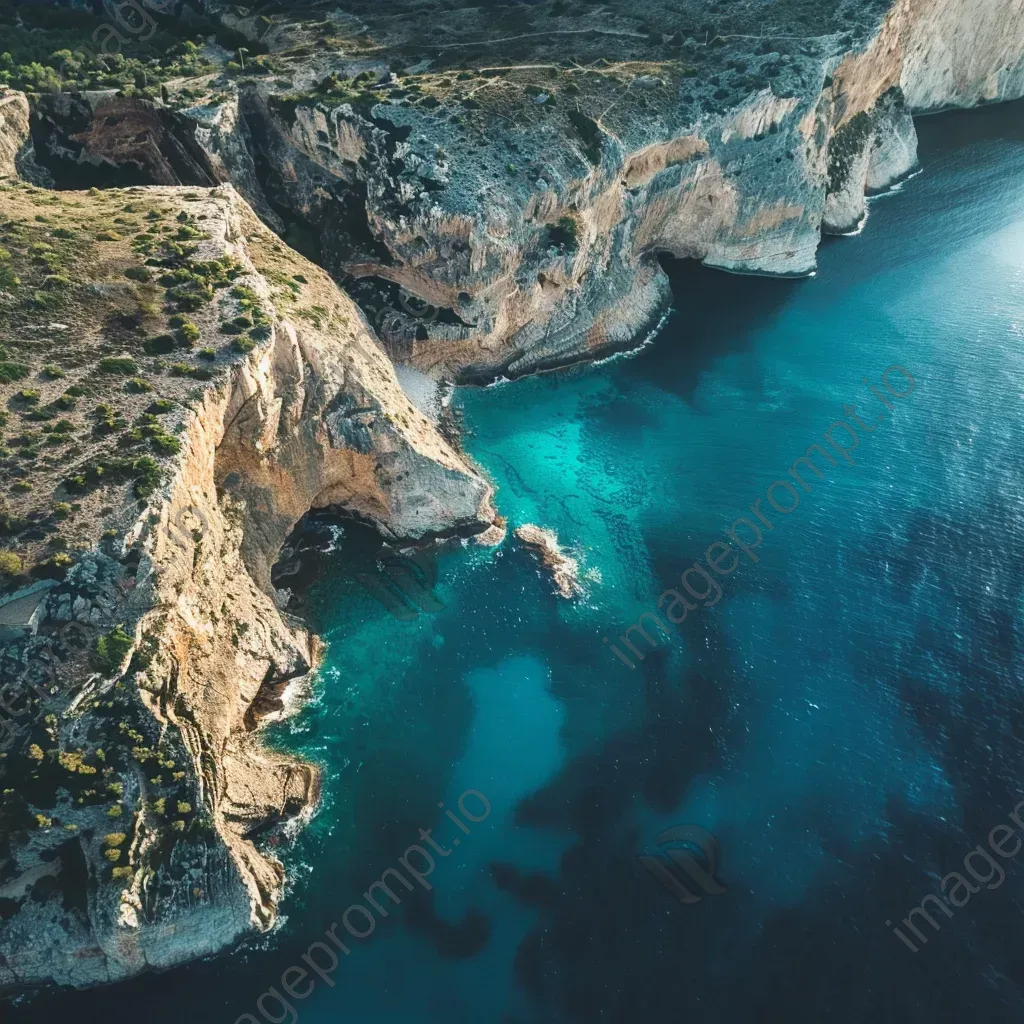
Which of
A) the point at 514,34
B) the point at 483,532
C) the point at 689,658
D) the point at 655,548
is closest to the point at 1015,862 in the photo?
the point at 689,658

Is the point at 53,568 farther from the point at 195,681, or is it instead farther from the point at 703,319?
the point at 703,319

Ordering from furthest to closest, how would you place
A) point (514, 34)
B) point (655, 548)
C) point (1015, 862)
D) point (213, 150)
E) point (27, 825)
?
point (514, 34), point (213, 150), point (655, 548), point (1015, 862), point (27, 825)

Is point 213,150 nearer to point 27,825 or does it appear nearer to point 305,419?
point 305,419

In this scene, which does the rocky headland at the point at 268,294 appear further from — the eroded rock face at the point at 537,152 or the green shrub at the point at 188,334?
the eroded rock face at the point at 537,152

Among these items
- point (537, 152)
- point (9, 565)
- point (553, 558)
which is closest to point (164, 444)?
point (9, 565)

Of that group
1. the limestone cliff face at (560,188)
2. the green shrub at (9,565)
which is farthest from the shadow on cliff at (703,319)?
the green shrub at (9,565)
